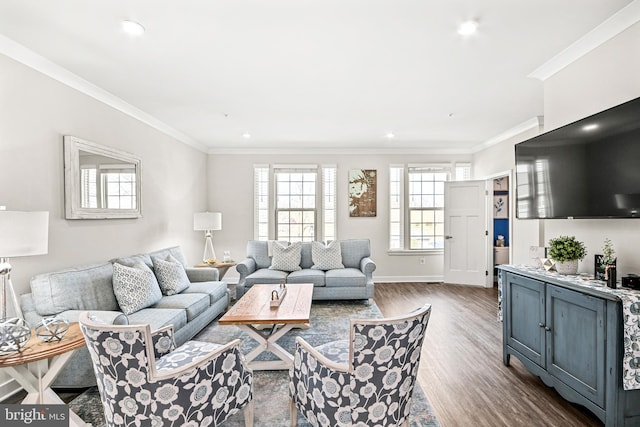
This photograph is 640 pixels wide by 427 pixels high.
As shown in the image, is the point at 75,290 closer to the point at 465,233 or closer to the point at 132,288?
the point at 132,288

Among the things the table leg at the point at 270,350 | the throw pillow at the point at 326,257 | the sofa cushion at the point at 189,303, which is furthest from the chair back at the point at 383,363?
the throw pillow at the point at 326,257

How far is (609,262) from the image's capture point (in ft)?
7.01

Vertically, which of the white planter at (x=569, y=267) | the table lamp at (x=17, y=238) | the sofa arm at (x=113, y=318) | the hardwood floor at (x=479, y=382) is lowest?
the hardwood floor at (x=479, y=382)

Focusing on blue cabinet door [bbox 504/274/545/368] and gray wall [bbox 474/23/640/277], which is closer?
gray wall [bbox 474/23/640/277]

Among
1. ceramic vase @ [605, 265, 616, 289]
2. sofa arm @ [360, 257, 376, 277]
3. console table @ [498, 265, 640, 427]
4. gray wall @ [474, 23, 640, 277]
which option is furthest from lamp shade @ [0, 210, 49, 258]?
gray wall @ [474, 23, 640, 277]

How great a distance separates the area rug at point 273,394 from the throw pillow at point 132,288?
0.71m

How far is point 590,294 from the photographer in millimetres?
1954

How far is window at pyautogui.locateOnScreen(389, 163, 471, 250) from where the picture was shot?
6.33 metres

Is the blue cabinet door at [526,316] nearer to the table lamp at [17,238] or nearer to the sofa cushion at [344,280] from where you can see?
the sofa cushion at [344,280]

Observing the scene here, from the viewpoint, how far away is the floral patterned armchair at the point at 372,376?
1588 mm

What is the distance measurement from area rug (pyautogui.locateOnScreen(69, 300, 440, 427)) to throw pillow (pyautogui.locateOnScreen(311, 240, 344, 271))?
47.1 inches

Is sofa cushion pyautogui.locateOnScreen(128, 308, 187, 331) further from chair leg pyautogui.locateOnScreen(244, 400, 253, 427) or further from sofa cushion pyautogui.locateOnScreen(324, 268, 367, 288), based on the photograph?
sofa cushion pyautogui.locateOnScreen(324, 268, 367, 288)

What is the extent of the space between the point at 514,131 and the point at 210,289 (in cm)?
501

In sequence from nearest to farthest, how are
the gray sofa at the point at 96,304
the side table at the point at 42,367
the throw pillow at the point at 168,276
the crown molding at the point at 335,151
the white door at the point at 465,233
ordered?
the side table at the point at 42,367 → the gray sofa at the point at 96,304 → the throw pillow at the point at 168,276 → the white door at the point at 465,233 → the crown molding at the point at 335,151
